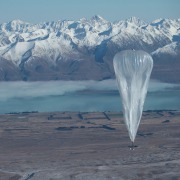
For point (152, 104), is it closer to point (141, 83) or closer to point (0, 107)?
point (0, 107)

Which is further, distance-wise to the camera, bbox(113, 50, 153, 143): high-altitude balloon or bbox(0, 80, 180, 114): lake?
bbox(0, 80, 180, 114): lake

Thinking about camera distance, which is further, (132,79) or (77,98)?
(77,98)

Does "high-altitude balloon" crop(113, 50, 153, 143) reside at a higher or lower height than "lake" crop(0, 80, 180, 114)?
higher

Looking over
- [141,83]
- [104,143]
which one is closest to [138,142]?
[104,143]

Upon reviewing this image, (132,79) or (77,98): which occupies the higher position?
(132,79)
